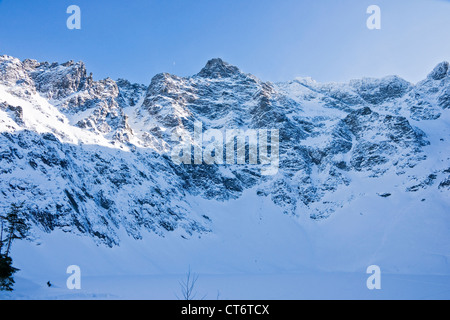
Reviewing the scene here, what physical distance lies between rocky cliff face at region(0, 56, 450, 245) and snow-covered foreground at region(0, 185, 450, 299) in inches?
172

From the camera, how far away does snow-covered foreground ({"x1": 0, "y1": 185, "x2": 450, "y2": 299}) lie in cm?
5750

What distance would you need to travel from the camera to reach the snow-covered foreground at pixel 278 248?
189 ft

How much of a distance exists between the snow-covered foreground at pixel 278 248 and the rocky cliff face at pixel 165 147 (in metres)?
4.37

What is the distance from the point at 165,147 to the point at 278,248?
5448cm

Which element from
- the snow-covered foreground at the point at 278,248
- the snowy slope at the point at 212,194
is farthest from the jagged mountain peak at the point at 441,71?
the snow-covered foreground at the point at 278,248

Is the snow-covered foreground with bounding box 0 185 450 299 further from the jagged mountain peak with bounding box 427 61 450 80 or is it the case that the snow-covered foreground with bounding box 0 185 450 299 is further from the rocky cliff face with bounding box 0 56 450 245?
the jagged mountain peak with bounding box 427 61 450 80

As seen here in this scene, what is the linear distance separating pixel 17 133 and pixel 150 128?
5764 centimetres

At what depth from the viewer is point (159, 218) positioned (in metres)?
85.5

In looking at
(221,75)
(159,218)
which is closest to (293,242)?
(159,218)

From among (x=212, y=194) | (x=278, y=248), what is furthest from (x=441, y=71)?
(x=278, y=248)

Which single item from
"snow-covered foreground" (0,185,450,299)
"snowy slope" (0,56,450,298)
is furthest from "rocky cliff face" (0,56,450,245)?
"snow-covered foreground" (0,185,450,299)

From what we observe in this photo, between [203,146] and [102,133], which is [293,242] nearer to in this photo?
[203,146]

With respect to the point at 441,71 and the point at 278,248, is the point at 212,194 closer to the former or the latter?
the point at 278,248

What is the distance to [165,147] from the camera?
118 meters
